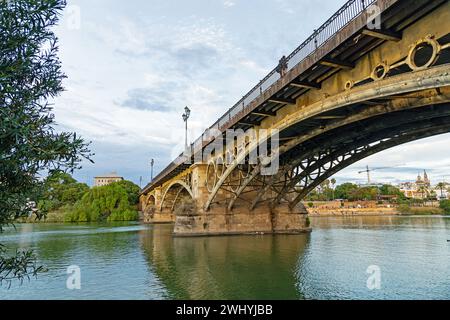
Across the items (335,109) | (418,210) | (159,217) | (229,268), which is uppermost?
(335,109)

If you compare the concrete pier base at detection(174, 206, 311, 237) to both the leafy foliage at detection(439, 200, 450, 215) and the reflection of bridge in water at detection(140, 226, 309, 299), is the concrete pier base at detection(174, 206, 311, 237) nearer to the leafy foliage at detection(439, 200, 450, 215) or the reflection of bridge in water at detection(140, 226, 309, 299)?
the reflection of bridge in water at detection(140, 226, 309, 299)

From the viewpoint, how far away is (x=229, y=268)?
1558cm

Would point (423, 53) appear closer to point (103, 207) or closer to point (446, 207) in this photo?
point (103, 207)

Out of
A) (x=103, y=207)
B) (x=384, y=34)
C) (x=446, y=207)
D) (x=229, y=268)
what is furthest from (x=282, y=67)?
(x=446, y=207)

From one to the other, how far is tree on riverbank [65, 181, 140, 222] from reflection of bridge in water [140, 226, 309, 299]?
4943 cm

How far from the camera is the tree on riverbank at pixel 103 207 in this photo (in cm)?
6706

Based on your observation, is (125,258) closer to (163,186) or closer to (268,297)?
(268,297)

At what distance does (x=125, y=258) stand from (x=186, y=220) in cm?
1011

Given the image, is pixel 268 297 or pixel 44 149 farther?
pixel 268 297

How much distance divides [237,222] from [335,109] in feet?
60.7

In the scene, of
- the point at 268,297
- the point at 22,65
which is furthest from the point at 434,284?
the point at 22,65

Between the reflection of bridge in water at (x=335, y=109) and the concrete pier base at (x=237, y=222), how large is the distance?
91 millimetres

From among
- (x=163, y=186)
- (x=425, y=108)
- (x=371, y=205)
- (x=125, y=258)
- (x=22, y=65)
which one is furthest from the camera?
(x=371, y=205)
